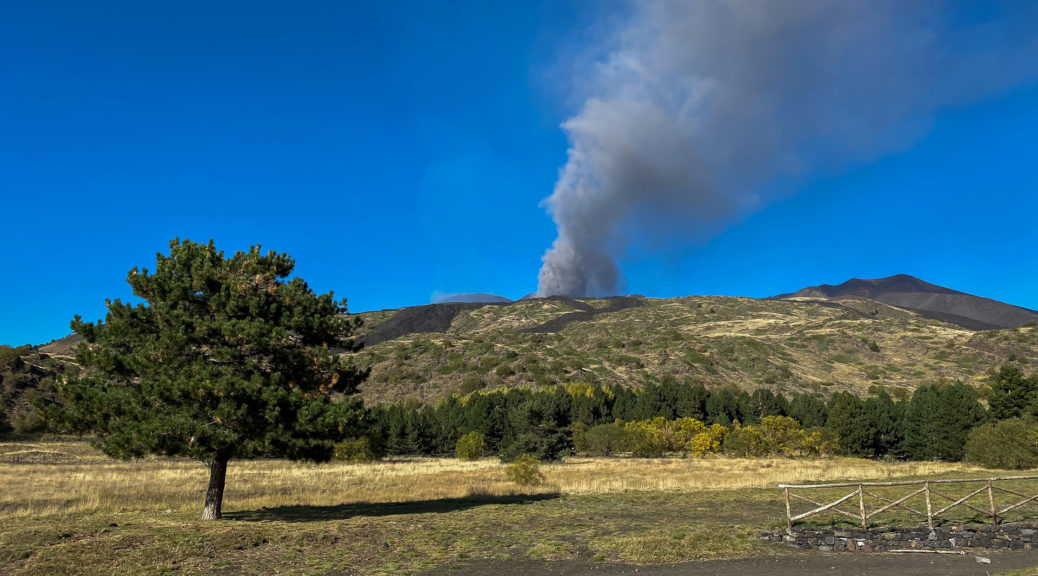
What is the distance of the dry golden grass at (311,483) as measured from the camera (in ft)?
84.0

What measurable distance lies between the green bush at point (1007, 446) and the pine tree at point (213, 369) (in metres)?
47.4

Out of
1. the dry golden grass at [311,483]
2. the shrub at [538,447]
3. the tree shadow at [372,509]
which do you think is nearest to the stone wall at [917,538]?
the tree shadow at [372,509]

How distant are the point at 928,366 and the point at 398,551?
151 meters

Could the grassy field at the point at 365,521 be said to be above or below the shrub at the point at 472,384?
below

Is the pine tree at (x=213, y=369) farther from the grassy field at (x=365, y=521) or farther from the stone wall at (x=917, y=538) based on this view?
the stone wall at (x=917, y=538)

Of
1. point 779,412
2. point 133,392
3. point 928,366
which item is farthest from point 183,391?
point 928,366

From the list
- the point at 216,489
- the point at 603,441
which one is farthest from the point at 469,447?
the point at 216,489

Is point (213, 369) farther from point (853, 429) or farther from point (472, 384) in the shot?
point (472, 384)

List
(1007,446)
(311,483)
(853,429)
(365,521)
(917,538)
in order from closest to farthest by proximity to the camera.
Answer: (917,538), (365,521), (311,483), (1007,446), (853,429)

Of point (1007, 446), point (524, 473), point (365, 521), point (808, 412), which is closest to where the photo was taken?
point (365, 521)

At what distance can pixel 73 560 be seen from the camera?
13219mm

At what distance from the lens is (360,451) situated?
61625mm

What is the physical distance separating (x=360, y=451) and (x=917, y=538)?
54938 millimetres

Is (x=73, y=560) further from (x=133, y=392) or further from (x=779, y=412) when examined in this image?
(x=779, y=412)
